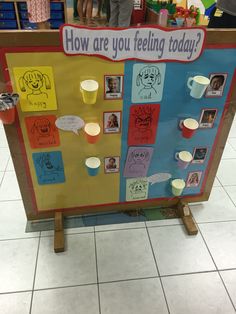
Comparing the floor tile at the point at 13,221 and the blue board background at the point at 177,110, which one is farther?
the floor tile at the point at 13,221

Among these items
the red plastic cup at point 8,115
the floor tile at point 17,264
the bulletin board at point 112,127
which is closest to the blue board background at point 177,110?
the bulletin board at point 112,127

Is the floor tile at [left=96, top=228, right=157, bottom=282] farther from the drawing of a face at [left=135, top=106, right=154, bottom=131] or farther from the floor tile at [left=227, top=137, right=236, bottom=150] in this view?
the floor tile at [left=227, top=137, right=236, bottom=150]

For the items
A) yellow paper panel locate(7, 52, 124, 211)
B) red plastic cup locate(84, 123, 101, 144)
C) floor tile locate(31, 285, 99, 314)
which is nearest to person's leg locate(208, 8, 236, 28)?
yellow paper panel locate(7, 52, 124, 211)

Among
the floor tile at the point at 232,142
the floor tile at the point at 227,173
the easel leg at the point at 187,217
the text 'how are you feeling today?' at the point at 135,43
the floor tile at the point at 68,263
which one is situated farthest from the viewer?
the floor tile at the point at 232,142

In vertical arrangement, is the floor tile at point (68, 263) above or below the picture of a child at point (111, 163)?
below

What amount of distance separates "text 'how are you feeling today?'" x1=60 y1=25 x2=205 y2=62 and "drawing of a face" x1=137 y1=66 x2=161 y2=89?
0.13ft

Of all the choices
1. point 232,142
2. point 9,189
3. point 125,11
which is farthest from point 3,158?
point 232,142

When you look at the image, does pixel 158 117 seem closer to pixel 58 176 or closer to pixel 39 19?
pixel 58 176

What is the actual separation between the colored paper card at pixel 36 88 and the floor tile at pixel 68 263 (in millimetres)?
750

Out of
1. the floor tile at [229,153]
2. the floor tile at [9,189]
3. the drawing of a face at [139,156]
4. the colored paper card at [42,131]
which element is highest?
the colored paper card at [42,131]

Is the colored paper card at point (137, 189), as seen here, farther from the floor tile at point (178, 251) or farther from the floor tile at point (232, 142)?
the floor tile at point (232, 142)

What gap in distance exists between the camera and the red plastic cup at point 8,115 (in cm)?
96

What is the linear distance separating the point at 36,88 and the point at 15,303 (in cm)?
94

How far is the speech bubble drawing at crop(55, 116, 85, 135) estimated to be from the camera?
109 centimetres
